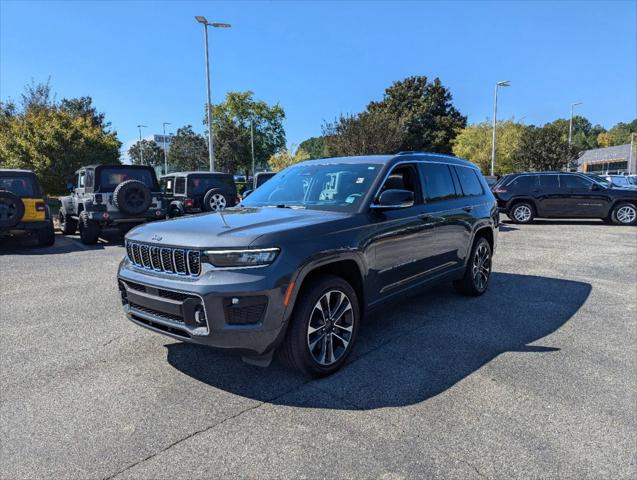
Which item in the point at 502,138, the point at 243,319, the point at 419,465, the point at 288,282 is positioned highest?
the point at 502,138

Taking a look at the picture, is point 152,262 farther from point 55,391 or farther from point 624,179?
point 624,179

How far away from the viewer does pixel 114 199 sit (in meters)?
10.4

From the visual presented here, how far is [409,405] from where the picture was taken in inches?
120

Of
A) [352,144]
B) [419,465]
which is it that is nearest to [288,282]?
[419,465]

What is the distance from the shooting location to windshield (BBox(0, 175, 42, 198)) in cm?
984

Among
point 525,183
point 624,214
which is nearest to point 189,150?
point 525,183

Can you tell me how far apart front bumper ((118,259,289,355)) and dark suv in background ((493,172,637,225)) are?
1447 centimetres

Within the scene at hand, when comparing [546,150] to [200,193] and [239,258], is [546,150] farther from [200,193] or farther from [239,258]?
[239,258]

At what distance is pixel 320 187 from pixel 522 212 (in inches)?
520

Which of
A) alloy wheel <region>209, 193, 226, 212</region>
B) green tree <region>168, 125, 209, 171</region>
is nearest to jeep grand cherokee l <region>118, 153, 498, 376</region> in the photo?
alloy wheel <region>209, 193, 226, 212</region>

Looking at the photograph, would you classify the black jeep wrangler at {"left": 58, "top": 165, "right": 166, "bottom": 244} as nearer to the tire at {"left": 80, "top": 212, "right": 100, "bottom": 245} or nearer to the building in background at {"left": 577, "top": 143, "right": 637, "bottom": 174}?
the tire at {"left": 80, "top": 212, "right": 100, "bottom": 245}

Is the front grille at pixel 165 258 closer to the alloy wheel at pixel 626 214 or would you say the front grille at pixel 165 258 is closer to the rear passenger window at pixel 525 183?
the rear passenger window at pixel 525 183

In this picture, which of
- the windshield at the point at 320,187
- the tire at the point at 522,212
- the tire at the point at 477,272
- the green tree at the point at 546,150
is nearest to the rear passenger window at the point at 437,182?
the windshield at the point at 320,187

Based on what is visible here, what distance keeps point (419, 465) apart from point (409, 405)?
0.63 m
